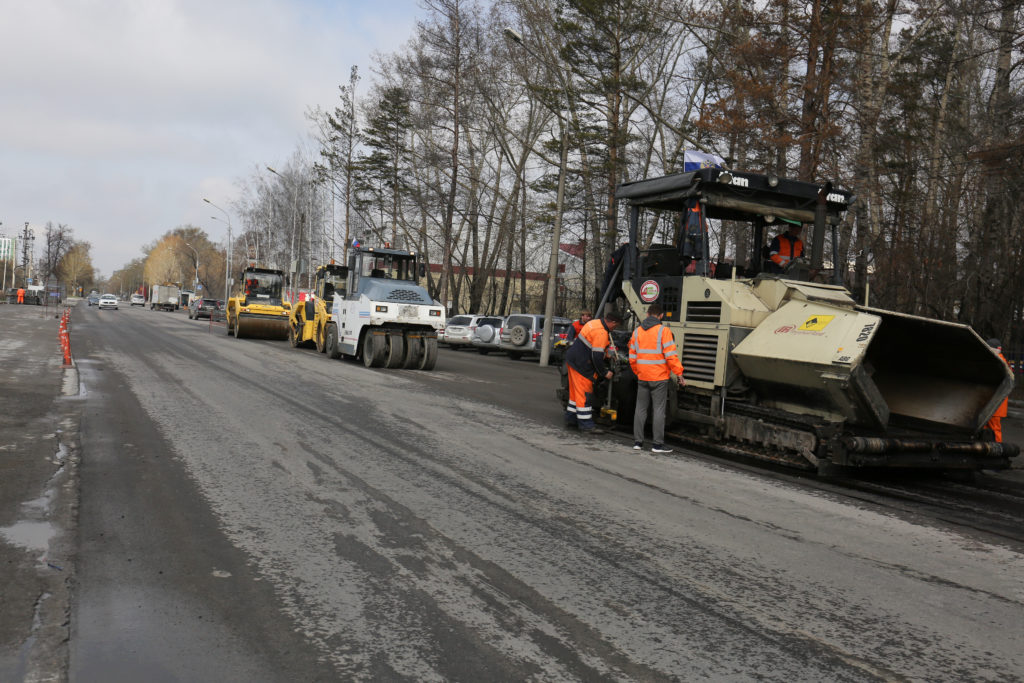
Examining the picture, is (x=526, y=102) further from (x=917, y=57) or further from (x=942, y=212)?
(x=942, y=212)

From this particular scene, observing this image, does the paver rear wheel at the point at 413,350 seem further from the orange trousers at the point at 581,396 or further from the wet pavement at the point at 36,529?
the orange trousers at the point at 581,396

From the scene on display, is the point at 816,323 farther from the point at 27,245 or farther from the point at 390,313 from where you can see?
the point at 27,245

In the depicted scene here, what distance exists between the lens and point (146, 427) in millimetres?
8977

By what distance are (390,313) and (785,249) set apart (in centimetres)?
1077

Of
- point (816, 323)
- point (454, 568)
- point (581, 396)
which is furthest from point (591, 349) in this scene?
point (454, 568)

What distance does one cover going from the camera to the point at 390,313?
18500 mm

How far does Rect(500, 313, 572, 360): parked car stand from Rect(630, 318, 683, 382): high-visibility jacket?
17198 millimetres

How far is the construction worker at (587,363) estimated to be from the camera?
1005 centimetres

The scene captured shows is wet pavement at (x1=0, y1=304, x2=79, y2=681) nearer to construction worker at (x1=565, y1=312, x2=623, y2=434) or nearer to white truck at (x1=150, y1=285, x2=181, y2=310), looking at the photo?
construction worker at (x1=565, y1=312, x2=623, y2=434)

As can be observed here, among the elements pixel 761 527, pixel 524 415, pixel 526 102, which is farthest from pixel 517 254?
pixel 761 527

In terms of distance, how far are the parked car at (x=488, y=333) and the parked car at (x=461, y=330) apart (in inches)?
20.1

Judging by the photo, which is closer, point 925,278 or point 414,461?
point 414,461

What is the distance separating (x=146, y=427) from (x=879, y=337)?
316 inches

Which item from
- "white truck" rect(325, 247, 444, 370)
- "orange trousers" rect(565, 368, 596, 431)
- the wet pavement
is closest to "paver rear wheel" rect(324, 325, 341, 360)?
"white truck" rect(325, 247, 444, 370)
